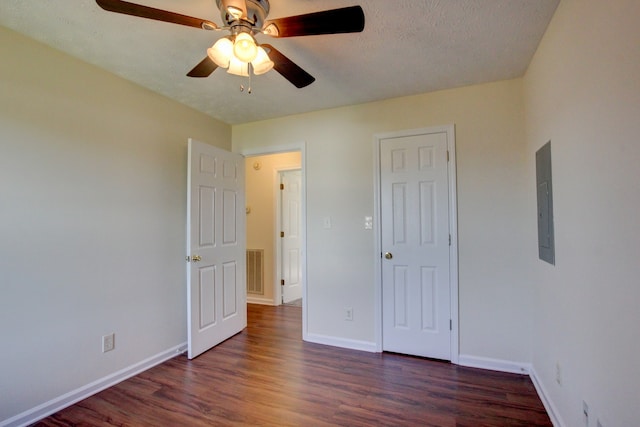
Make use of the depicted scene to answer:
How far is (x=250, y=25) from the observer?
4.64 ft

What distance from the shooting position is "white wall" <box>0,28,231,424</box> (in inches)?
69.9

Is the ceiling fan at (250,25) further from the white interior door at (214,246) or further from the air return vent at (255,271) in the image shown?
the air return vent at (255,271)

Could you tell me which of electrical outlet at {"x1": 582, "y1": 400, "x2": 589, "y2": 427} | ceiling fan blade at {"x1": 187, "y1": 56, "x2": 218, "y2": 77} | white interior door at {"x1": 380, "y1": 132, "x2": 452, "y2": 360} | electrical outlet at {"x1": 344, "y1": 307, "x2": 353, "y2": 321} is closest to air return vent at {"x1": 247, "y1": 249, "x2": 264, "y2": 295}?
electrical outlet at {"x1": 344, "y1": 307, "x2": 353, "y2": 321}

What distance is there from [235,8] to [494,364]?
298 cm

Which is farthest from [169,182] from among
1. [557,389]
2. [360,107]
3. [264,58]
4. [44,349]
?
[557,389]

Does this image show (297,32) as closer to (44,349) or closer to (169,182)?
(169,182)

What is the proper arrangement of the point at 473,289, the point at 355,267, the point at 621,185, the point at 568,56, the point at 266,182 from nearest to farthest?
1. the point at 621,185
2. the point at 568,56
3. the point at 473,289
4. the point at 355,267
5. the point at 266,182

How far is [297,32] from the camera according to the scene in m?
1.38

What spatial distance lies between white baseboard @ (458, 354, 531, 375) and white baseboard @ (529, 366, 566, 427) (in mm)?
60

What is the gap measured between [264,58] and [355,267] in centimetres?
200

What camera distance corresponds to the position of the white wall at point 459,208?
2.38m

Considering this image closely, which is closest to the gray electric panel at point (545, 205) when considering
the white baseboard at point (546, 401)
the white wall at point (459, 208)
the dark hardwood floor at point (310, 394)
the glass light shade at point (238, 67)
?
the white wall at point (459, 208)

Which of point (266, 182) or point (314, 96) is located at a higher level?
point (314, 96)

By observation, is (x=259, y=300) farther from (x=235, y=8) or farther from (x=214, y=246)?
(x=235, y=8)
